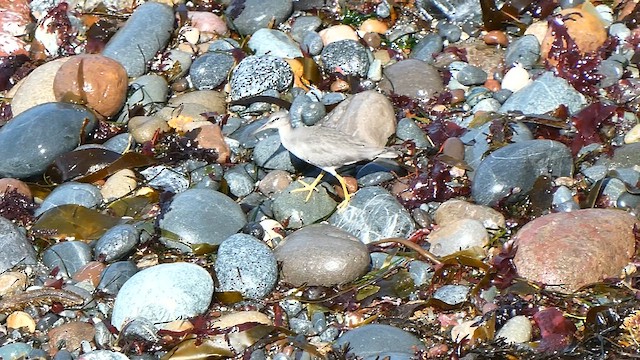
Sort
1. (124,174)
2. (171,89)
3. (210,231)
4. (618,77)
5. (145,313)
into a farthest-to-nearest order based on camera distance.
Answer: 1. (171,89)
2. (618,77)
3. (124,174)
4. (210,231)
5. (145,313)

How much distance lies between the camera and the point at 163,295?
5.43 m

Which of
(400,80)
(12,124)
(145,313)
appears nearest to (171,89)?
(12,124)

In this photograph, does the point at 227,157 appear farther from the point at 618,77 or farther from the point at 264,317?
the point at 618,77

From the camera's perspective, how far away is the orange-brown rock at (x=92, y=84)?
7.80 metres

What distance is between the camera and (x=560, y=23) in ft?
26.5

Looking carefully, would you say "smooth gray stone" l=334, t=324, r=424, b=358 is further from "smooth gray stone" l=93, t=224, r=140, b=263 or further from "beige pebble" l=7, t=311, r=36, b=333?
"beige pebble" l=7, t=311, r=36, b=333

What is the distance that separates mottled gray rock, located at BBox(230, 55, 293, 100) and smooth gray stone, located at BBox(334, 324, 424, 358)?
11.2ft

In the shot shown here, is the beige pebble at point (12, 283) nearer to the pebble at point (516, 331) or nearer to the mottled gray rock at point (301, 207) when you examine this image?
the mottled gray rock at point (301, 207)

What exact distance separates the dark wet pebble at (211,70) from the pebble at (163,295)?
308cm

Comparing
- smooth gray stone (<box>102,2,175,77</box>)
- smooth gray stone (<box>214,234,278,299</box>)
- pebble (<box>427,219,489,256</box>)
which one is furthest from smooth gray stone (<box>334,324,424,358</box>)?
smooth gray stone (<box>102,2,175,77</box>)

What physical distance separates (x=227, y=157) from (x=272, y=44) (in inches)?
69.9

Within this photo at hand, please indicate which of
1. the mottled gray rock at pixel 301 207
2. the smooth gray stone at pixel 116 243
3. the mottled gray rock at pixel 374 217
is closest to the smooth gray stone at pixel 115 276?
the smooth gray stone at pixel 116 243

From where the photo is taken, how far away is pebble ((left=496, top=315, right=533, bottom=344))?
5020 millimetres

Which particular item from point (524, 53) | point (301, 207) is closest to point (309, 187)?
point (301, 207)
